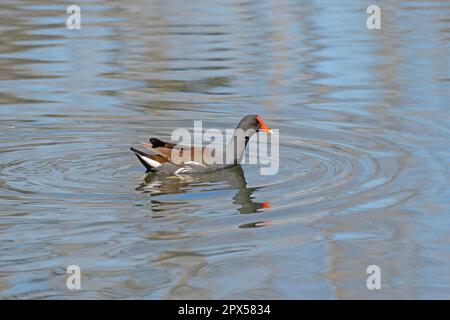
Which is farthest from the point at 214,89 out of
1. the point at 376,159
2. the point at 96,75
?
the point at 376,159

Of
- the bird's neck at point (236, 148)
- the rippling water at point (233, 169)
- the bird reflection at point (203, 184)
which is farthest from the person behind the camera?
the bird's neck at point (236, 148)

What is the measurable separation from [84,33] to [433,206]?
37.8ft

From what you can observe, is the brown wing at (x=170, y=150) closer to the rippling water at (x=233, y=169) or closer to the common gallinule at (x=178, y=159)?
the common gallinule at (x=178, y=159)

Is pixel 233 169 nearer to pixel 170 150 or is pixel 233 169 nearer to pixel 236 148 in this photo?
pixel 236 148

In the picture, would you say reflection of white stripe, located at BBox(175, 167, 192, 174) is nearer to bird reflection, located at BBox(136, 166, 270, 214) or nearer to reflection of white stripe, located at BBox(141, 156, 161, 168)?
bird reflection, located at BBox(136, 166, 270, 214)

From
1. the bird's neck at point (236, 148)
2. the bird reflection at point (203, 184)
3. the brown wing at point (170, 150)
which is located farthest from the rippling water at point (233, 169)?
the brown wing at point (170, 150)

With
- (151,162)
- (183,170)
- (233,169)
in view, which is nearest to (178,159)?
(183,170)

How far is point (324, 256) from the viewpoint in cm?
810

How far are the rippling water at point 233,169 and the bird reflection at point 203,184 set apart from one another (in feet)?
0.11

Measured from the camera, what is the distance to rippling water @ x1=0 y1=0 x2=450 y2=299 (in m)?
7.80

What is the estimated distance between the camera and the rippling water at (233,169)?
7805 mm

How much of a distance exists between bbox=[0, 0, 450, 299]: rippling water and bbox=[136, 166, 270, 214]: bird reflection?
0.11 ft

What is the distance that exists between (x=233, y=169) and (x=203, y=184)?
63 cm

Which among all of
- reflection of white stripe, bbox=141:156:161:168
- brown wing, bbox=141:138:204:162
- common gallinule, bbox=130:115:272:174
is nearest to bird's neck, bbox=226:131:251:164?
common gallinule, bbox=130:115:272:174
